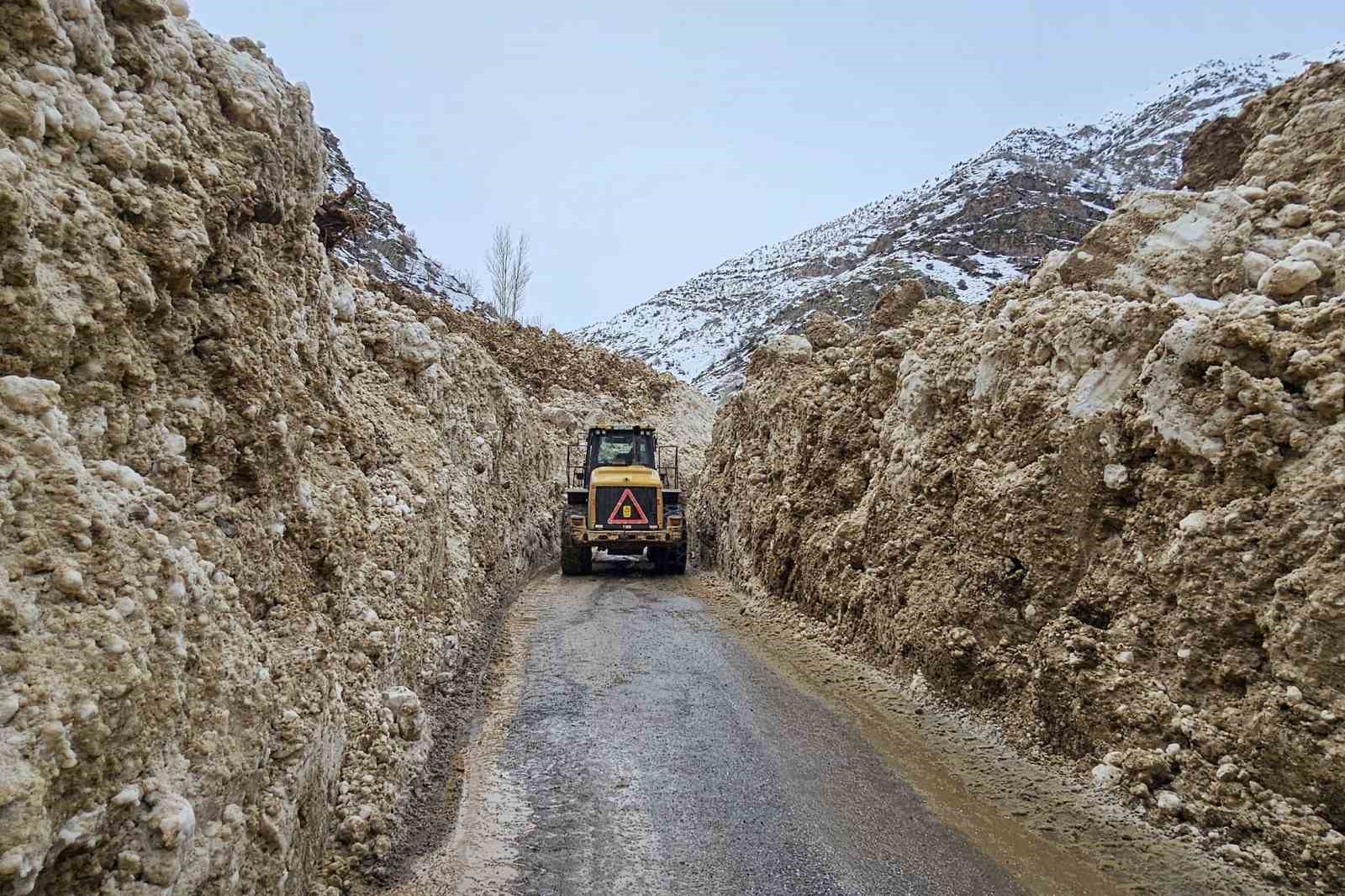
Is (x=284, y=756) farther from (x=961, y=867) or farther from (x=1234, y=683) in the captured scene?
(x=1234, y=683)

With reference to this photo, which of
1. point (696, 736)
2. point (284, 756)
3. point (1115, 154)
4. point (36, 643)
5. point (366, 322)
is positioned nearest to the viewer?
point (36, 643)

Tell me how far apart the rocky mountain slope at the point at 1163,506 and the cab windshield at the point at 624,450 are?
7.84 m

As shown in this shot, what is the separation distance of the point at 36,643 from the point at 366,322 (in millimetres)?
8643

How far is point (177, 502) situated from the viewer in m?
3.54

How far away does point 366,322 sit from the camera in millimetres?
10477

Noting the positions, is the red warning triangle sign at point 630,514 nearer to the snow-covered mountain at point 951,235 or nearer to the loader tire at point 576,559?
the loader tire at point 576,559

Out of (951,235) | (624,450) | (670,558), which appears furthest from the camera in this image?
(951,235)

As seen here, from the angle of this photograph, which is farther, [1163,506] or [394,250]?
[394,250]

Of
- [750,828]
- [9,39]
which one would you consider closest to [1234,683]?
[750,828]

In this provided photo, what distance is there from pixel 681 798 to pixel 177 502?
3.71 meters

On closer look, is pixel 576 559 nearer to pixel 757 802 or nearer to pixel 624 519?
pixel 624 519

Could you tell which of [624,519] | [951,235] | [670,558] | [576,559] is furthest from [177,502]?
[951,235]

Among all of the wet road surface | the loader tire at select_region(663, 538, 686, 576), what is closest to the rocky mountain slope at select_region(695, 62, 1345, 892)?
the wet road surface

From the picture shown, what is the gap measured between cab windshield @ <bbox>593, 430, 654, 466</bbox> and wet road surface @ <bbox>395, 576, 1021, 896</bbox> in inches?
340
